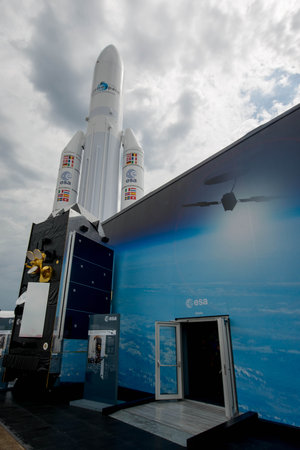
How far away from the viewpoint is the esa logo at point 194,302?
625 cm

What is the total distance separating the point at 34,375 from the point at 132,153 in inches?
438

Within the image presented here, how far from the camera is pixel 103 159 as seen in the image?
14141mm

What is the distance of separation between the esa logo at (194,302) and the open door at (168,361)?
584 millimetres

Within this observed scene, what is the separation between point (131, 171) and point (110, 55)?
771 cm

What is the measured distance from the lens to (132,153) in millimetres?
14352

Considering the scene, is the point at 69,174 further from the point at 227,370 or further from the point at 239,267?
the point at 227,370

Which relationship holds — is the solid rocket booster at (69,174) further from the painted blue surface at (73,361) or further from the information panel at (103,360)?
the information panel at (103,360)

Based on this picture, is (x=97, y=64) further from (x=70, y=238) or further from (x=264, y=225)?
(x=264, y=225)

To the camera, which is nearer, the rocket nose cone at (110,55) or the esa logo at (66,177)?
the esa logo at (66,177)

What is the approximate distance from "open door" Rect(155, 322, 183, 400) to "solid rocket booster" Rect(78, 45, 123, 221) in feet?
25.7

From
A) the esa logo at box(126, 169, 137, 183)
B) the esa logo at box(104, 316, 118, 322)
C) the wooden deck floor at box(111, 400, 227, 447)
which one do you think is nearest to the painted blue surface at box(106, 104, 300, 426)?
the wooden deck floor at box(111, 400, 227, 447)

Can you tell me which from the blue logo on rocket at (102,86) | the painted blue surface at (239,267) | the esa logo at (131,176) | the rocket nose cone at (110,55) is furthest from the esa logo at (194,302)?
the rocket nose cone at (110,55)

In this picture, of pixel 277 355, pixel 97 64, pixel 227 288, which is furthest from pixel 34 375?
pixel 97 64

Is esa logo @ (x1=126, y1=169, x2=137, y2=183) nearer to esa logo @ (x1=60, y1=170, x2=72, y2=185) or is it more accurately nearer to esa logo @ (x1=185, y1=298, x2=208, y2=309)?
esa logo @ (x1=60, y1=170, x2=72, y2=185)
